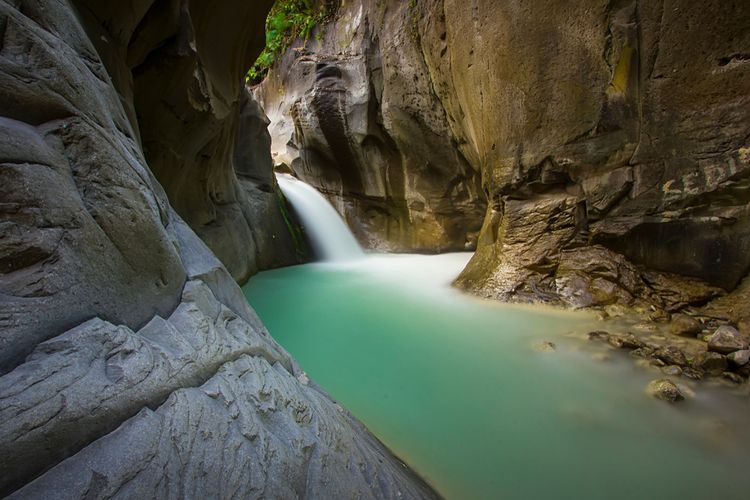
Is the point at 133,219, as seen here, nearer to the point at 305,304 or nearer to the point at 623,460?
the point at 623,460

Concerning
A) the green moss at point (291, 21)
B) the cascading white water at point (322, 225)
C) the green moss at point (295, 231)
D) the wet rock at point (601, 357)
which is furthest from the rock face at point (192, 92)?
the green moss at point (291, 21)

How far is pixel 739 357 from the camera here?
238 centimetres

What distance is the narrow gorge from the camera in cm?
97

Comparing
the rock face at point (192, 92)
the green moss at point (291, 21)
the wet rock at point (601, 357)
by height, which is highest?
the green moss at point (291, 21)

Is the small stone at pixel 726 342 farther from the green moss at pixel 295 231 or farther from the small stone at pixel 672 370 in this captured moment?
the green moss at pixel 295 231

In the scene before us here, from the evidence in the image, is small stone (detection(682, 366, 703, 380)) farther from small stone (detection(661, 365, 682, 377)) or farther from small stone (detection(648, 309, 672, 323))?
small stone (detection(648, 309, 672, 323))

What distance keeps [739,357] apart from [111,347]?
3523 millimetres

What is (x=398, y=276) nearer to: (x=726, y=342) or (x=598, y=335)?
(x=598, y=335)

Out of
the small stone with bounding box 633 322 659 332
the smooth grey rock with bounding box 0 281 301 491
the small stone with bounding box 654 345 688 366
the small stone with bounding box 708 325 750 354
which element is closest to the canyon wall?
the small stone with bounding box 633 322 659 332

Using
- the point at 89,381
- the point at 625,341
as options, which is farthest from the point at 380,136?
the point at 89,381

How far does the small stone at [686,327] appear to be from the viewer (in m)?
2.96

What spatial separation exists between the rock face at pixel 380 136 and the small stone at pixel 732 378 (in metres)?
6.05

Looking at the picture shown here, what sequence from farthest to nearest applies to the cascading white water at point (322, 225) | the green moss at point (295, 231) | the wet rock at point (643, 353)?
the cascading white water at point (322, 225)
the green moss at point (295, 231)
the wet rock at point (643, 353)

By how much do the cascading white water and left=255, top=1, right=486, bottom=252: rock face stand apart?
0.45 meters
